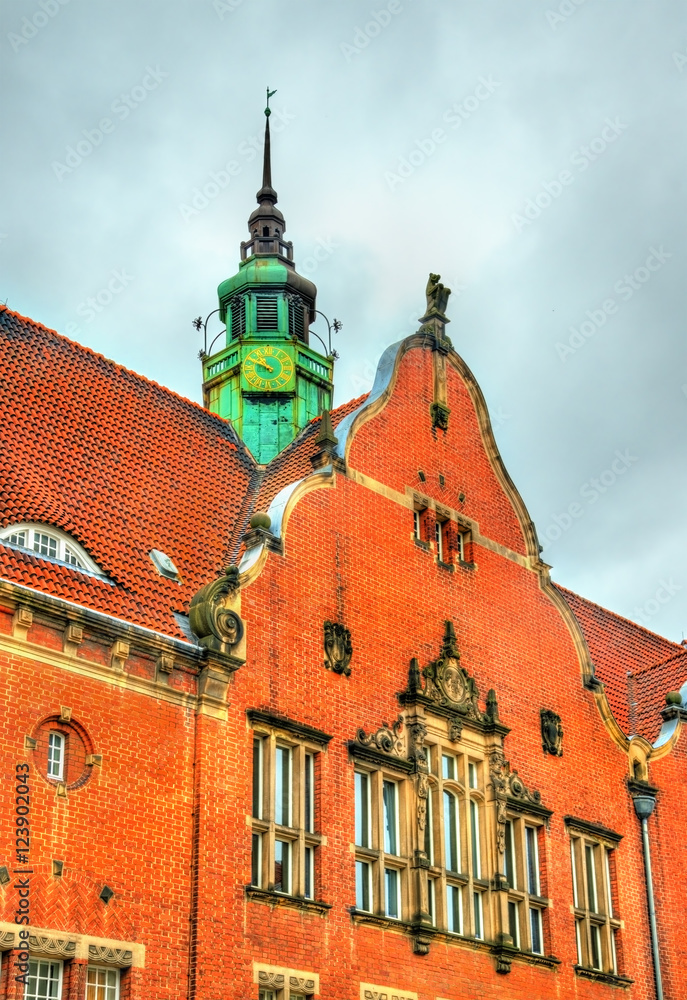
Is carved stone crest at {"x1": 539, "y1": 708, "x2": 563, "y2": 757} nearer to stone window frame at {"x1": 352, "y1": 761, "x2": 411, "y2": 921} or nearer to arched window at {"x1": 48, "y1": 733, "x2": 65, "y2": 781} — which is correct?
stone window frame at {"x1": 352, "y1": 761, "x2": 411, "y2": 921}

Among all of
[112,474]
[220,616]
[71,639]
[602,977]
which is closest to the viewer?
[71,639]

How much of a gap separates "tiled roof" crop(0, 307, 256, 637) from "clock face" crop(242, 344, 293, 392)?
2228 mm

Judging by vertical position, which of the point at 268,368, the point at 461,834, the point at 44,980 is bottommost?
the point at 44,980

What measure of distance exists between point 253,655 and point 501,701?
259 inches

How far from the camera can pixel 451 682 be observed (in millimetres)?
27234

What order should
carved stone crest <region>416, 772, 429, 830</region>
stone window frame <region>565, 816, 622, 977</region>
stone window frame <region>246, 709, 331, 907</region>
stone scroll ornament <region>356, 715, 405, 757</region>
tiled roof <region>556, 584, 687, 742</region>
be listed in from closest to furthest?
stone window frame <region>246, 709, 331, 907</region> < stone scroll ornament <region>356, 715, 405, 757</region> < carved stone crest <region>416, 772, 429, 830</region> < stone window frame <region>565, 816, 622, 977</region> < tiled roof <region>556, 584, 687, 742</region>

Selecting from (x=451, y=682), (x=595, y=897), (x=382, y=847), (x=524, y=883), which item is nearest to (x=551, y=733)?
(x=451, y=682)

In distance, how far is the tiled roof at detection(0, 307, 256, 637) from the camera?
899 inches

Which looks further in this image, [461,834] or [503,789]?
[503,789]

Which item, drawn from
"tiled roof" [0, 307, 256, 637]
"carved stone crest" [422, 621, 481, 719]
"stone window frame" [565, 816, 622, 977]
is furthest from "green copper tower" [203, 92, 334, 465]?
"stone window frame" [565, 816, 622, 977]

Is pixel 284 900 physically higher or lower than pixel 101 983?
higher

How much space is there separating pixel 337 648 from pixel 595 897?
8.12m

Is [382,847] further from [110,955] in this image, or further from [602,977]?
[602,977]

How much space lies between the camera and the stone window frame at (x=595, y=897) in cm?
2827
